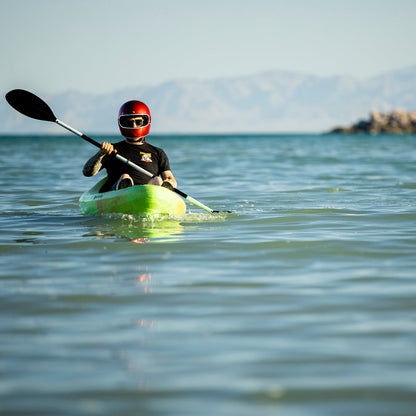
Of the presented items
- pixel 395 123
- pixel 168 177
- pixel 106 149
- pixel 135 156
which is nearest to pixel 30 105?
pixel 135 156

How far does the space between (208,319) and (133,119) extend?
5010mm

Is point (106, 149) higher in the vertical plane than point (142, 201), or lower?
higher

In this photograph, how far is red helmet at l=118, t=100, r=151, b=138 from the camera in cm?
850

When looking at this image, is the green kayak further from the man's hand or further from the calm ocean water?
the man's hand

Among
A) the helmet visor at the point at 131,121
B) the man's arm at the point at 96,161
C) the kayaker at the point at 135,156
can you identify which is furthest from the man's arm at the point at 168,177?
the man's arm at the point at 96,161

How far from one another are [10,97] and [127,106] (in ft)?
7.16

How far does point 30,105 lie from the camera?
971cm

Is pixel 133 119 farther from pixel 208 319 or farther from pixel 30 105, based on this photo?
pixel 208 319

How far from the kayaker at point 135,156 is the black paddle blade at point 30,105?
1.57 meters

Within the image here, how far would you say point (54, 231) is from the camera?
788cm

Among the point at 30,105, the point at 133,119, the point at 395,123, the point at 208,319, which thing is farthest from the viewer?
the point at 395,123

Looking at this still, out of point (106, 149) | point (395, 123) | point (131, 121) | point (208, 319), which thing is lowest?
point (208, 319)

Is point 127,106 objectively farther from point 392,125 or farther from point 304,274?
point 392,125

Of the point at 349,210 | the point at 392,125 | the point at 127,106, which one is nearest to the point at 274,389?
the point at 127,106
